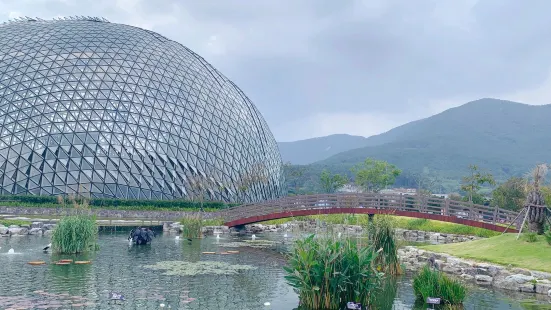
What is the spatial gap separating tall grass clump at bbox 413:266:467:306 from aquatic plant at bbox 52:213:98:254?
1716 centimetres

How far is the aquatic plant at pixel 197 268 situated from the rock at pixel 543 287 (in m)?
11.9

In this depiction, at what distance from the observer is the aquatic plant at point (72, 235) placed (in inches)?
993

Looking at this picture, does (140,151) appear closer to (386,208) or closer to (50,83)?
(50,83)

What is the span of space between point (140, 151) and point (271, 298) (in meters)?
42.0

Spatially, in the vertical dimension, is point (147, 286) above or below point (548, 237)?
below

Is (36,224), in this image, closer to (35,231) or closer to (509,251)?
(35,231)

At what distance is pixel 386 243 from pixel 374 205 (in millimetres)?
16177

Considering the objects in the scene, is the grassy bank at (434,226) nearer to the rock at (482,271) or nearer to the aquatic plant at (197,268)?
the aquatic plant at (197,268)

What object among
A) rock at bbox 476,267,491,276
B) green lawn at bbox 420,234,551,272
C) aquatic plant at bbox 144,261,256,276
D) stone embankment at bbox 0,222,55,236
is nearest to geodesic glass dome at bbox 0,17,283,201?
stone embankment at bbox 0,222,55,236

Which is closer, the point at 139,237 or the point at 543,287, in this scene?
the point at 543,287

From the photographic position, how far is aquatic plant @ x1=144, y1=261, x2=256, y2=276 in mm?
21000

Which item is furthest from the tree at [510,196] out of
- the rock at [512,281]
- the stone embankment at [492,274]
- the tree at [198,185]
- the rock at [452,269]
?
the rock at [512,281]

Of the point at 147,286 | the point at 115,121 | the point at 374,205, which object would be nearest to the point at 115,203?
the point at 115,121

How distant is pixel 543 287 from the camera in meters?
18.4
